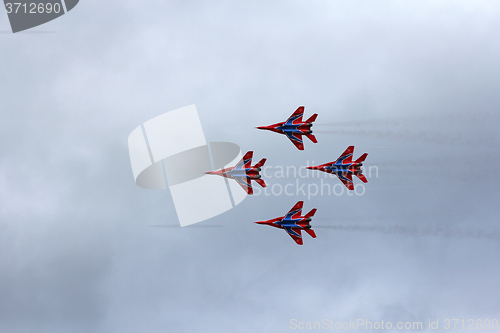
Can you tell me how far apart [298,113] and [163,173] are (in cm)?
4382

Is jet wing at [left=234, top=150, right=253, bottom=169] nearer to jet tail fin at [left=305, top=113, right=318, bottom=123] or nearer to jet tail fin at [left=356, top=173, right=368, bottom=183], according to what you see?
jet tail fin at [left=305, top=113, right=318, bottom=123]

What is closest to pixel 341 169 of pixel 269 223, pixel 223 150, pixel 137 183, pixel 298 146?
pixel 298 146

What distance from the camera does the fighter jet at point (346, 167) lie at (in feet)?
298

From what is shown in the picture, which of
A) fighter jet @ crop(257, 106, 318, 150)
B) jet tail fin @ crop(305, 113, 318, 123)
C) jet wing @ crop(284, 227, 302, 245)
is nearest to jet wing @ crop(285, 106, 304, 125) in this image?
fighter jet @ crop(257, 106, 318, 150)

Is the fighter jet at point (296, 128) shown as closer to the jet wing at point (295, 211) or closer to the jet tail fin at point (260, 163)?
the jet tail fin at point (260, 163)

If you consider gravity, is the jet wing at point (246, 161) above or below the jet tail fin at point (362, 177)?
above

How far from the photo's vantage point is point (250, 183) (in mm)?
88938

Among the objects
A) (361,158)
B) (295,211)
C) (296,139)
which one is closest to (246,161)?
(296,139)

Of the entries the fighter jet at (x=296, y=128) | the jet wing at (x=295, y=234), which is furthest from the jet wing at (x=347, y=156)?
the jet wing at (x=295, y=234)

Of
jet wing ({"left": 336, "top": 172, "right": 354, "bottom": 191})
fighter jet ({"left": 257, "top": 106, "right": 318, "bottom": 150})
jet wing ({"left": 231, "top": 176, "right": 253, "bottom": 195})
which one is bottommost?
jet wing ({"left": 336, "top": 172, "right": 354, "bottom": 191})

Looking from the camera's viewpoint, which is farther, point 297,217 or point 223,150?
point 223,150

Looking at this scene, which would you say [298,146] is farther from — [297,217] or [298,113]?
[297,217]

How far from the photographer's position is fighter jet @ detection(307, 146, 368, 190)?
90.7m

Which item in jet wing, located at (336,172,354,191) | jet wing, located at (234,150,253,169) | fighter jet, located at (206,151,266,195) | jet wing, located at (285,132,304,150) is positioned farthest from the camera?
jet wing, located at (336,172,354,191)
